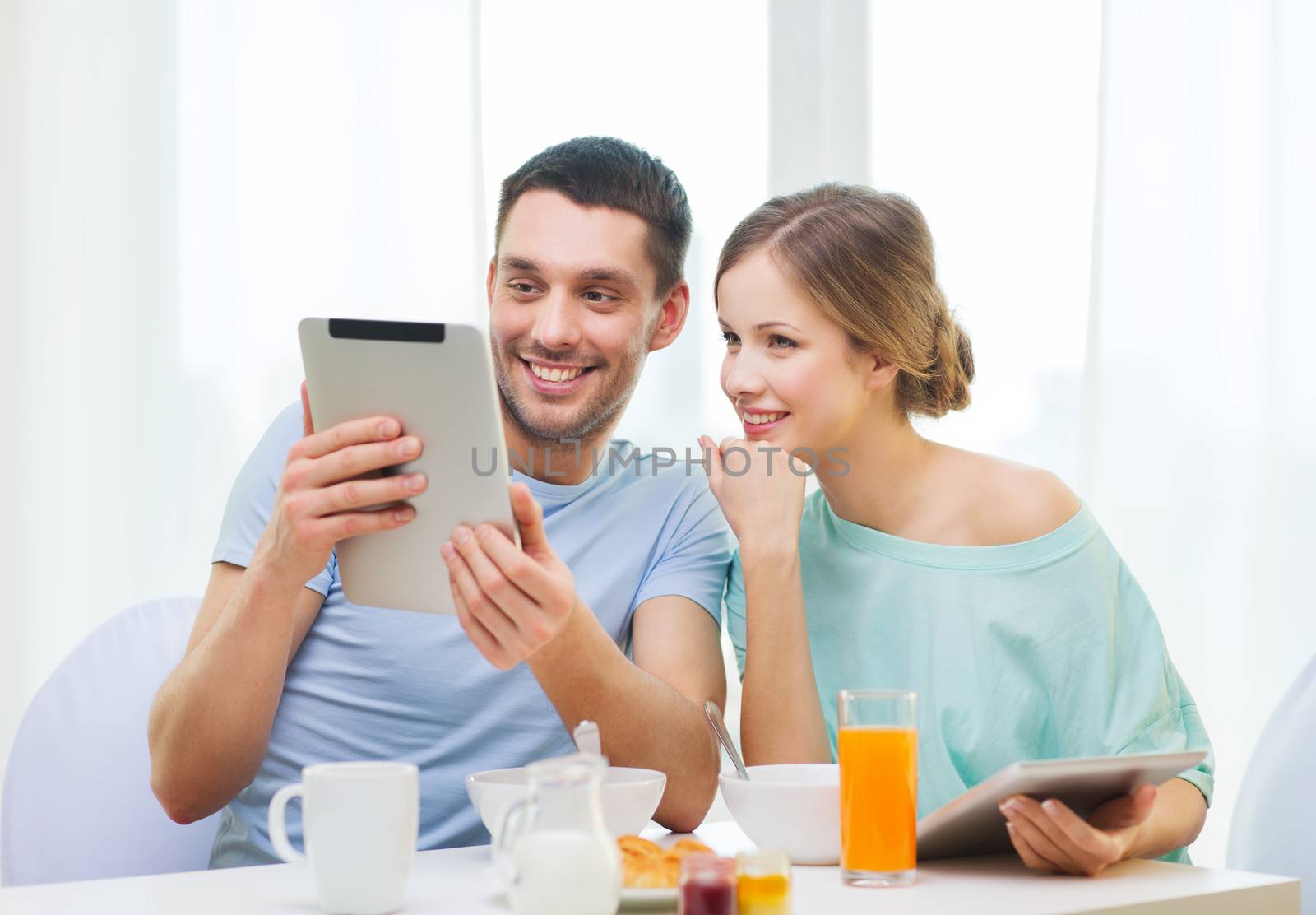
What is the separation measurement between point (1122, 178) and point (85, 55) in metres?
1.88

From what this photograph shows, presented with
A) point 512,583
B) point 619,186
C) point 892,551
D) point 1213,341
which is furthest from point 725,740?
point 1213,341

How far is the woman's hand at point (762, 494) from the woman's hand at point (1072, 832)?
1.66 feet

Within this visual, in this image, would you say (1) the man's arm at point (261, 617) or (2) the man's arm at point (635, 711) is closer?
(1) the man's arm at point (261, 617)

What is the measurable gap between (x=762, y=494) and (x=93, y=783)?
0.83 meters

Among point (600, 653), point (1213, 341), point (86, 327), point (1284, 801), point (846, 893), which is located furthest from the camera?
point (1213, 341)

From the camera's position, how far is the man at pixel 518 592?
1.07 meters

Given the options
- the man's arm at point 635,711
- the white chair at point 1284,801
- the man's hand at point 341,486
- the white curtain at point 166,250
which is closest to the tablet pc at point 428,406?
the man's hand at point 341,486

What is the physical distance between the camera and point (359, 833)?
78 cm

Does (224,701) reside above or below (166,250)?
below

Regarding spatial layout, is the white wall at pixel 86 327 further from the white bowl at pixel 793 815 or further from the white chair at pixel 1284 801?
the white chair at pixel 1284 801

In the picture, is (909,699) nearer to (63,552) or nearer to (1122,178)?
(63,552)

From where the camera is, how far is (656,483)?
5.22 ft

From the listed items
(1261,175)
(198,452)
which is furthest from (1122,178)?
(198,452)

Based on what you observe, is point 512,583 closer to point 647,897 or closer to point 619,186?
point 647,897
